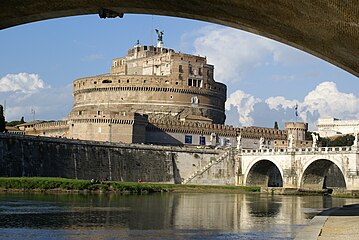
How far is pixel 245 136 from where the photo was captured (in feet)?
234

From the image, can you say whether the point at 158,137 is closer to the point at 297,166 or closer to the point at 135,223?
the point at 297,166

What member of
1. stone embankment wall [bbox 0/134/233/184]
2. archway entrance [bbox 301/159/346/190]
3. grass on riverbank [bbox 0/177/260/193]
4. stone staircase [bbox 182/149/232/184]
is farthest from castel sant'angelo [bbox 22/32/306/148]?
grass on riverbank [bbox 0/177/260/193]

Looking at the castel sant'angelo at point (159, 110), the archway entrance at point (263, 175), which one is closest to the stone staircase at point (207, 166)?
the castel sant'angelo at point (159, 110)

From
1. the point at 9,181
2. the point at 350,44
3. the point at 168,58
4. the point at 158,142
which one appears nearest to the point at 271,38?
the point at 350,44

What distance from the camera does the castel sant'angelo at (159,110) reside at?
6144 centimetres

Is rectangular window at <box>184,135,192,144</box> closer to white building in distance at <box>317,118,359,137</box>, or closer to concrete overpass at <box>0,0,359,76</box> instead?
white building in distance at <box>317,118,359,137</box>

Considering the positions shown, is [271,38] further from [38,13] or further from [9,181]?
[9,181]

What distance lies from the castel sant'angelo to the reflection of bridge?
11.3 feet

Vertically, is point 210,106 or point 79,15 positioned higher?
point 210,106

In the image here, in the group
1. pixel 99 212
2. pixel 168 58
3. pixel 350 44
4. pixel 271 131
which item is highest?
pixel 168 58

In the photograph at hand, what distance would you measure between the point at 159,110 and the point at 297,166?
61.1 feet

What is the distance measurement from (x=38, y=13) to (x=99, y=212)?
67.5 ft

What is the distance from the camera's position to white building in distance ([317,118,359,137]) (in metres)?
120

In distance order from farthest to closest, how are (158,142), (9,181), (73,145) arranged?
(158,142) → (73,145) → (9,181)
